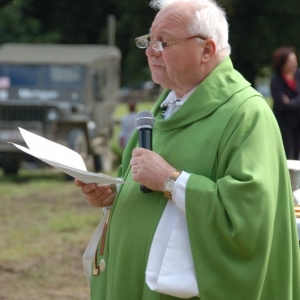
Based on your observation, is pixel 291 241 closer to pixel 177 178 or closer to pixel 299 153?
pixel 177 178

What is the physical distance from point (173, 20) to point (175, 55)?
0.12 metres

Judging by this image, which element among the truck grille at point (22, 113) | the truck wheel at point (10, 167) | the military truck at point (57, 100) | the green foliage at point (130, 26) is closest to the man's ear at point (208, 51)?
the military truck at point (57, 100)

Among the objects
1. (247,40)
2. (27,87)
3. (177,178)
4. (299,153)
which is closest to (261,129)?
(177,178)

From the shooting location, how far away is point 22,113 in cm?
1555

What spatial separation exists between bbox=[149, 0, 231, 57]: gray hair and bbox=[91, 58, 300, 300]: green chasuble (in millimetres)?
72

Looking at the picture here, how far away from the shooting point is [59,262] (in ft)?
25.1

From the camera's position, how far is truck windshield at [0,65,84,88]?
16234 millimetres

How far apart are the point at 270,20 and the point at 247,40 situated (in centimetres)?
86

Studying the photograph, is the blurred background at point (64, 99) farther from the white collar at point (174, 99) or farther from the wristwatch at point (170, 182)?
the wristwatch at point (170, 182)

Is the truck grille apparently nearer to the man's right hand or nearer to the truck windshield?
the truck windshield

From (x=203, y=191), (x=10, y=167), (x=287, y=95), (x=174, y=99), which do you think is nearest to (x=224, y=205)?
(x=203, y=191)

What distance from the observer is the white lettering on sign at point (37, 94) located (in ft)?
52.2

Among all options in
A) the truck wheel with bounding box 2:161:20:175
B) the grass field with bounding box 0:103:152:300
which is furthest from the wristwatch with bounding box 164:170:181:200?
the truck wheel with bounding box 2:161:20:175

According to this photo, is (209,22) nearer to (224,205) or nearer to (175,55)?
(175,55)
